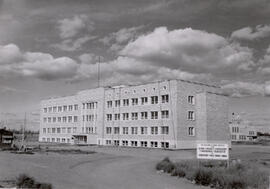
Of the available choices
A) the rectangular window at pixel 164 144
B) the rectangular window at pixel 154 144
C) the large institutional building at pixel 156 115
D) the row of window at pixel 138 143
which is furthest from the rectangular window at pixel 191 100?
the rectangular window at pixel 154 144

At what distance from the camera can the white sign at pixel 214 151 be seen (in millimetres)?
19219

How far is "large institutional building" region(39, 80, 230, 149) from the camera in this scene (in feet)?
185

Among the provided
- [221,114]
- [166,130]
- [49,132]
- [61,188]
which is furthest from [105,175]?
[49,132]

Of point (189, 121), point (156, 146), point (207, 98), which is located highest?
point (207, 98)

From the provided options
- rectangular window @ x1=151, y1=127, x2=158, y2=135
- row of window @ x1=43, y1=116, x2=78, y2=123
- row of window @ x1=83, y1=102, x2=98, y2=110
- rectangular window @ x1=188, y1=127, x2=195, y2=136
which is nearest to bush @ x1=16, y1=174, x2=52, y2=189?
rectangular window @ x1=151, y1=127, x2=158, y2=135

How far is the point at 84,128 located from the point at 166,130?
2580 centimetres

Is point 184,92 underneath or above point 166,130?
above

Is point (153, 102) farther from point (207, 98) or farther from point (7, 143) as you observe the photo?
point (7, 143)

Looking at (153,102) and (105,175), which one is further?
(153,102)

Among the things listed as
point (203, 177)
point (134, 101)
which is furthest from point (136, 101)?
point (203, 177)

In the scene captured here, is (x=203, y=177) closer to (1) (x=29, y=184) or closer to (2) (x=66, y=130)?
(1) (x=29, y=184)

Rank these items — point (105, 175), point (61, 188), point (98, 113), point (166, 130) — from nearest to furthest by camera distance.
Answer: point (61, 188), point (105, 175), point (166, 130), point (98, 113)

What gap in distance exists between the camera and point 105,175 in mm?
18922

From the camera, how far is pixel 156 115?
59.2 meters
